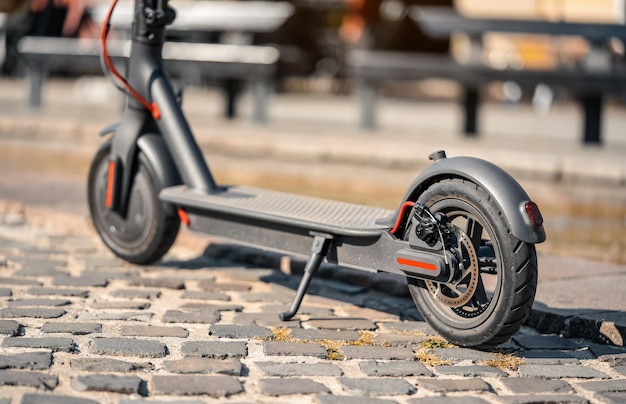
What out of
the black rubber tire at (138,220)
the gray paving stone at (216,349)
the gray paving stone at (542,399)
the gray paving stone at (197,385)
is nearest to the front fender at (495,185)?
the gray paving stone at (542,399)

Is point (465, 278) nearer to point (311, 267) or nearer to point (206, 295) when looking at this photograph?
point (311, 267)

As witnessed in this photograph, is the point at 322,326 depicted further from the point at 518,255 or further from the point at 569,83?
the point at 569,83

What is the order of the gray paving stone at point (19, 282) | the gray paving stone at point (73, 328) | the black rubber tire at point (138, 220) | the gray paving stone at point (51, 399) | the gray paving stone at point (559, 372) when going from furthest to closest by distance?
the black rubber tire at point (138, 220) → the gray paving stone at point (19, 282) → the gray paving stone at point (73, 328) → the gray paving stone at point (559, 372) → the gray paving stone at point (51, 399)

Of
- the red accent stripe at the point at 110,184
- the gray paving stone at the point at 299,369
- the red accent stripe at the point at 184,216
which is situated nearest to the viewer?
the gray paving stone at the point at 299,369

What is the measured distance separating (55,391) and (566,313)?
1885 millimetres

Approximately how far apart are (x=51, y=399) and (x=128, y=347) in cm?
59

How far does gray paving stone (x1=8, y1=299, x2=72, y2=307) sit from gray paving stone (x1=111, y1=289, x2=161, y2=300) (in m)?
0.23

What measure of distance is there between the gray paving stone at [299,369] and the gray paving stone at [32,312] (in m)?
0.95

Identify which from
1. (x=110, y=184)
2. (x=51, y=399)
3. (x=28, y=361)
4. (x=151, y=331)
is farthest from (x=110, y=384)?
(x=110, y=184)

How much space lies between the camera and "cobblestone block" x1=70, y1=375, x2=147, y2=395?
3027 mm

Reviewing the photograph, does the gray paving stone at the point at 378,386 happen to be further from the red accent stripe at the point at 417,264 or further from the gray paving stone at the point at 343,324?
the gray paving stone at the point at 343,324

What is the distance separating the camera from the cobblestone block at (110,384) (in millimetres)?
3027

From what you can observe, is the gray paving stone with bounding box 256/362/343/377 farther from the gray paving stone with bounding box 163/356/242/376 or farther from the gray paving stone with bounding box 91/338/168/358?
the gray paving stone with bounding box 91/338/168/358

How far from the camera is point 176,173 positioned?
4758 millimetres
